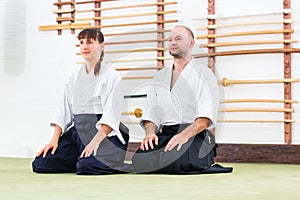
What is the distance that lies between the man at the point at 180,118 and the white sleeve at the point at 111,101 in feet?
0.73

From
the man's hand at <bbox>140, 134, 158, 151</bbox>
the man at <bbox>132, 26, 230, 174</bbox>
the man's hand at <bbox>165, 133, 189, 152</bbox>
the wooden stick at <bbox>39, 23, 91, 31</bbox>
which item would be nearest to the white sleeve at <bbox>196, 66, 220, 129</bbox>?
the man at <bbox>132, 26, 230, 174</bbox>

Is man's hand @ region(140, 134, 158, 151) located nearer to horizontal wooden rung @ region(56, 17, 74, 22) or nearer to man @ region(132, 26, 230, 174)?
man @ region(132, 26, 230, 174)

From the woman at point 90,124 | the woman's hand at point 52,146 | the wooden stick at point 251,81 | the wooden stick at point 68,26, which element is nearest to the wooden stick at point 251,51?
the wooden stick at point 251,81

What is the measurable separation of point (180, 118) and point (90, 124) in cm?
57

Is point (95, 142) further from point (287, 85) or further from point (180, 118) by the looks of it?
point (287, 85)

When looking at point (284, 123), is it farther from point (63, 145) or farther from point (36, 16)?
point (36, 16)

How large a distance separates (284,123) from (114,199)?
2.99 metres

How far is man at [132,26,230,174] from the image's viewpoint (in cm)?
362

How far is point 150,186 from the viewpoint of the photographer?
2875mm

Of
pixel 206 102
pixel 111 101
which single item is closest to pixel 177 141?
pixel 206 102

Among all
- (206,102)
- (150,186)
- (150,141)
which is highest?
(206,102)

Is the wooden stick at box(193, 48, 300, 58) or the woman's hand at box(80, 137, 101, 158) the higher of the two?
the wooden stick at box(193, 48, 300, 58)

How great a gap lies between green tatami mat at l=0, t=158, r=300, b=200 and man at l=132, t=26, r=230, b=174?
163 mm

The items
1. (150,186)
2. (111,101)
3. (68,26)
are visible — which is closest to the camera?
(150,186)
